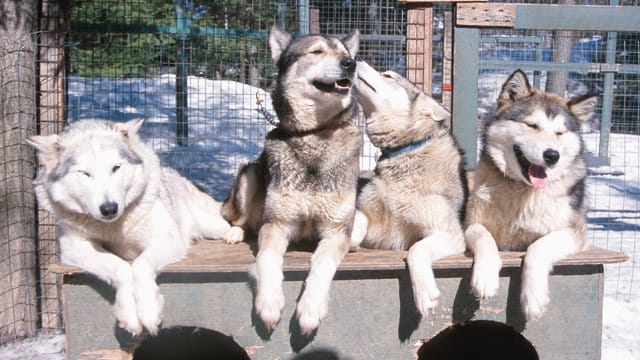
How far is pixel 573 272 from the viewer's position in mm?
3137

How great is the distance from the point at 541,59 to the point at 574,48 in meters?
1.14

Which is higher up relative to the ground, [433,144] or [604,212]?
[433,144]

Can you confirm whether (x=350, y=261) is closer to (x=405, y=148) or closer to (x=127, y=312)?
(x=405, y=148)

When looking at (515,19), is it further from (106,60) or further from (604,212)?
(604,212)

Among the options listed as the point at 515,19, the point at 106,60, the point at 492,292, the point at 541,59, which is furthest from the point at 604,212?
the point at 106,60

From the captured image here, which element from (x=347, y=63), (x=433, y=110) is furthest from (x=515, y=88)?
(x=347, y=63)

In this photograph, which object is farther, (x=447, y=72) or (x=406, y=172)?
(x=447, y=72)

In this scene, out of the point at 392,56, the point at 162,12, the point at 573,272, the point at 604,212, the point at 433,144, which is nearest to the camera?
the point at 573,272

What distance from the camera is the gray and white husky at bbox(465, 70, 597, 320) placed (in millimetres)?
2914

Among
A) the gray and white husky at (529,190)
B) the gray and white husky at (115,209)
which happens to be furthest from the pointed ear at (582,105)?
the gray and white husky at (115,209)

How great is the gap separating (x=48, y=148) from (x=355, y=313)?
1703 mm

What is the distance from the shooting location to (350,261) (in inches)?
121

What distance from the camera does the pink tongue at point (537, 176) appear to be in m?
3.08

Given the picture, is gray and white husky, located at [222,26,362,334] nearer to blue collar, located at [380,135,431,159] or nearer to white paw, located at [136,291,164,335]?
blue collar, located at [380,135,431,159]
